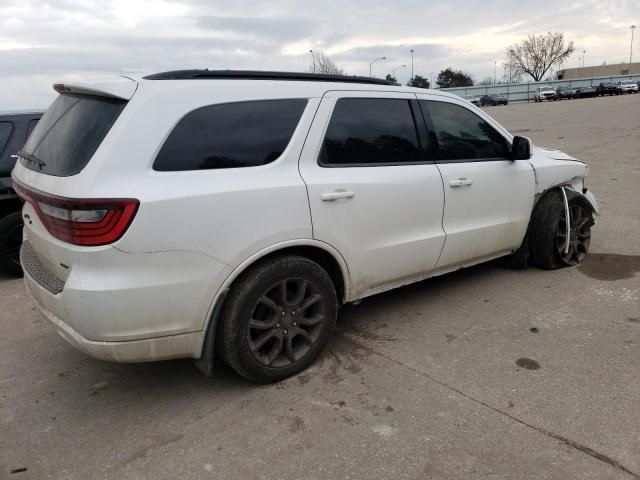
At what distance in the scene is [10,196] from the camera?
5348mm

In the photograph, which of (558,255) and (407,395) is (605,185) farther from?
(407,395)

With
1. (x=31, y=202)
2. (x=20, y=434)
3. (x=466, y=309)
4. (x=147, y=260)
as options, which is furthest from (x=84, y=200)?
(x=466, y=309)

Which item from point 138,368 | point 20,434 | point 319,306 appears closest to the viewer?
point 20,434

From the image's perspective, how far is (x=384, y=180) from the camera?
11.5ft

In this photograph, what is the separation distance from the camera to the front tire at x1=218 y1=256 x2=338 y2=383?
2914 mm

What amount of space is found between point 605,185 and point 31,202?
352 inches

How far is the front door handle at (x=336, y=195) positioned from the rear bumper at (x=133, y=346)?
1.08 meters

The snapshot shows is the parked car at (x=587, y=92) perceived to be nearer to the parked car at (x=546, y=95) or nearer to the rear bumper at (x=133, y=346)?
the parked car at (x=546, y=95)

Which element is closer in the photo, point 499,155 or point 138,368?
point 138,368

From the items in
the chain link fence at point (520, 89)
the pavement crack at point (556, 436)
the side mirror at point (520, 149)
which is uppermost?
the chain link fence at point (520, 89)

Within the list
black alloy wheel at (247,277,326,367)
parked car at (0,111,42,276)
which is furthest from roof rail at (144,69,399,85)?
parked car at (0,111,42,276)

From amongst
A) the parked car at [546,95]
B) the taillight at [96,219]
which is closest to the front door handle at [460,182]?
the taillight at [96,219]

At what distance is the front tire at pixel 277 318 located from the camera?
2.91m

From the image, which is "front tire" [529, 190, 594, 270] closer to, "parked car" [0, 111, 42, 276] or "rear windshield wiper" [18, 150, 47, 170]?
"rear windshield wiper" [18, 150, 47, 170]
